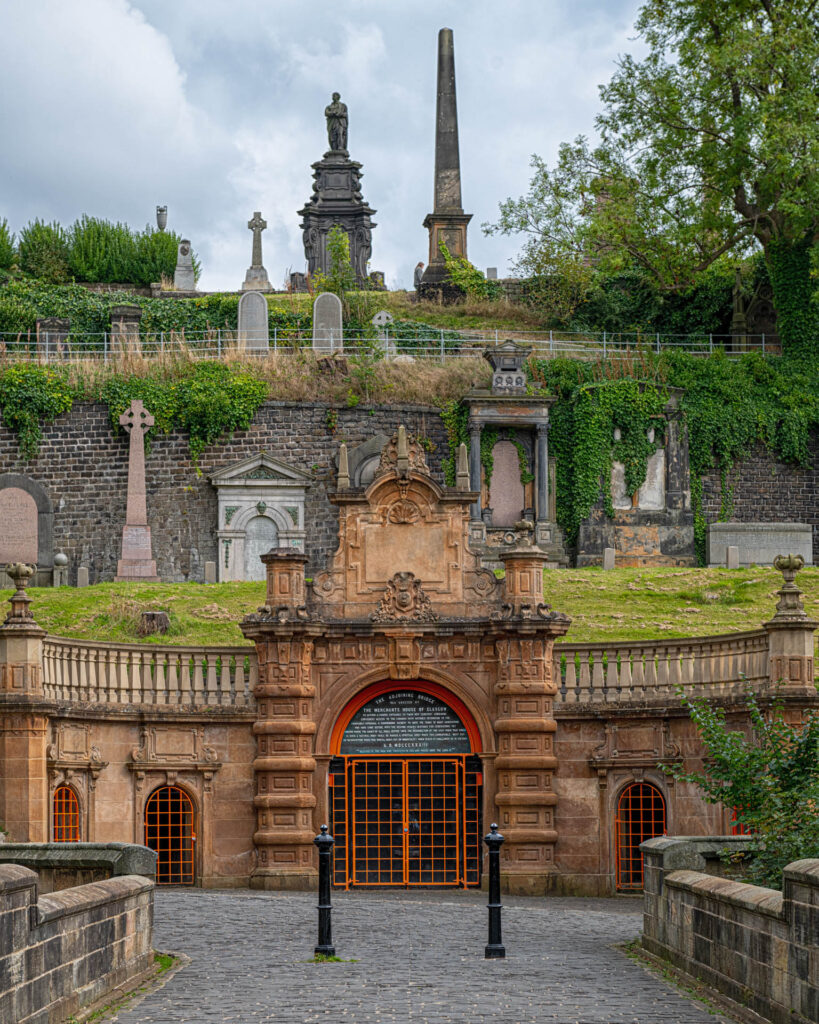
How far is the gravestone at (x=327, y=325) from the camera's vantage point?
158ft

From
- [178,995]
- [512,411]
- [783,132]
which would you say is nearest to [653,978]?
[178,995]

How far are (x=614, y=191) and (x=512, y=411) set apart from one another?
31.1ft

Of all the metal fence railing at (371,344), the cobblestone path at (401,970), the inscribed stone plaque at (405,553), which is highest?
the metal fence railing at (371,344)

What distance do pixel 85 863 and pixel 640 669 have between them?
11.8 meters

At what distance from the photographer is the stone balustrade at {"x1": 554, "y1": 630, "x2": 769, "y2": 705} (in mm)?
24672

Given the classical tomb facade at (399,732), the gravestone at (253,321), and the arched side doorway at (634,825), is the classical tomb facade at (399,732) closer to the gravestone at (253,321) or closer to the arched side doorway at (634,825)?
the arched side doorway at (634,825)

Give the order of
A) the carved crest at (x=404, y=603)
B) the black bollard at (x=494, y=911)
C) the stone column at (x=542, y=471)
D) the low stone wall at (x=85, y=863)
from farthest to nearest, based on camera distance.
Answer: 1. the stone column at (x=542, y=471)
2. the carved crest at (x=404, y=603)
3. the black bollard at (x=494, y=911)
4. the low stone wall at (x=85, y=863)

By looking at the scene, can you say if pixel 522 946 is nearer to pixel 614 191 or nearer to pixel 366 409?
pixel 366 409

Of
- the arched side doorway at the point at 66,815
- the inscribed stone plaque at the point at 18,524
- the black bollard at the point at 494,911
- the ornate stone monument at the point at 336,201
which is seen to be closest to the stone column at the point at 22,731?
the arched side doorway at the point at 66,815

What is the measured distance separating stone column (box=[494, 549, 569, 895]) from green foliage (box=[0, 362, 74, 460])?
896 inches

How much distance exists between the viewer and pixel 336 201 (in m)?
73.8

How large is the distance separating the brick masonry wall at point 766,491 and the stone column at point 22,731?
27147 millimetres

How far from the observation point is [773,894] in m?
12.3

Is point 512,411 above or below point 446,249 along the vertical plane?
below
